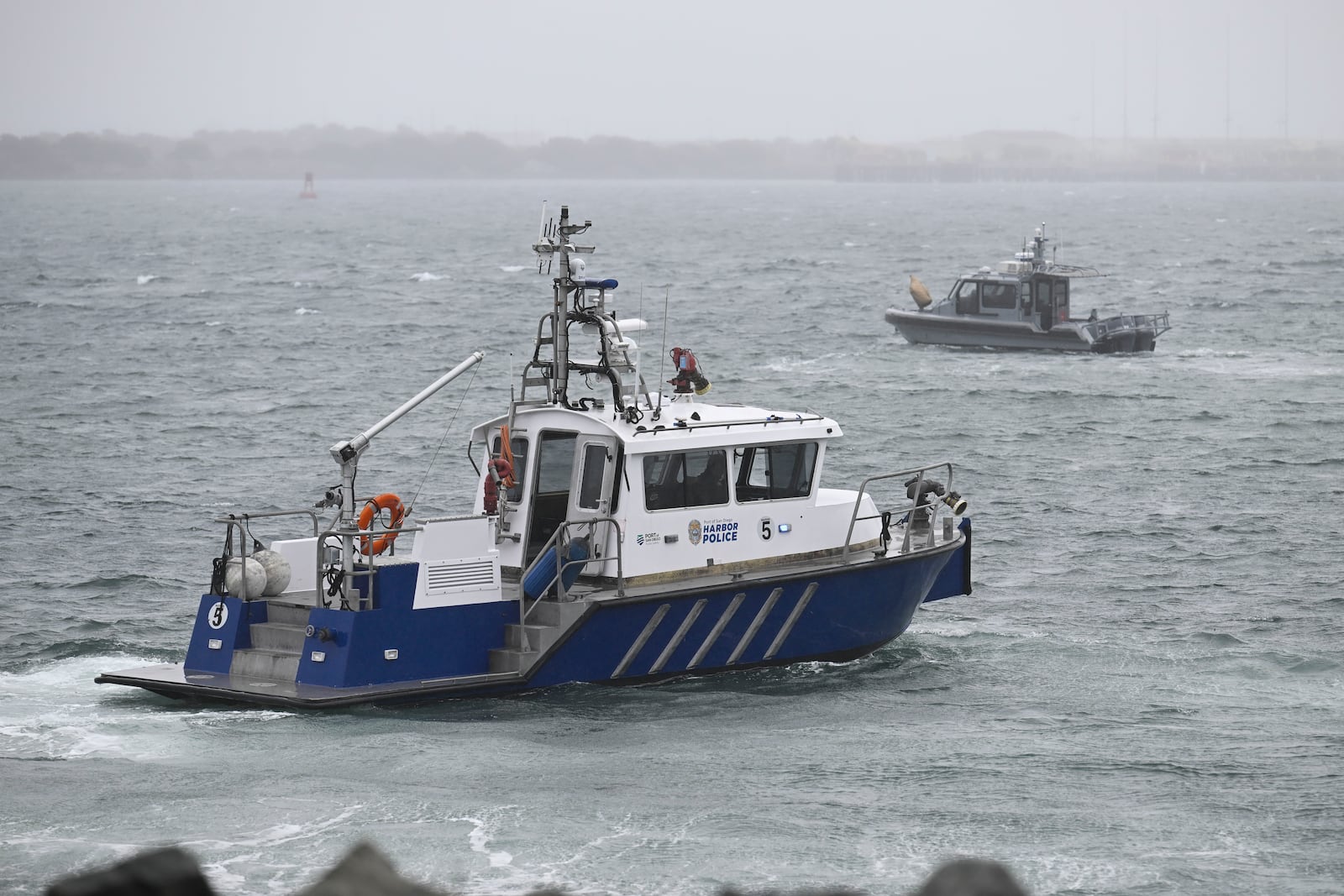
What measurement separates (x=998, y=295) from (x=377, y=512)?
3276 cm

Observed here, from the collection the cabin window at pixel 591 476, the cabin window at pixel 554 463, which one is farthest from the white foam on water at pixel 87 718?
the cabin window at pixel 591 476

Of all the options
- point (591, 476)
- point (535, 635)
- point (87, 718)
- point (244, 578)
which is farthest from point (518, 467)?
point (87, 718)

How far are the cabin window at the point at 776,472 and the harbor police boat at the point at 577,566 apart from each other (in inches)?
0.7

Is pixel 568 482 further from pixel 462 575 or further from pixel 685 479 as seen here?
pixel 462 575

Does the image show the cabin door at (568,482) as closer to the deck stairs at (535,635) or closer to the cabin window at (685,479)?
the cabin window at (685,479)

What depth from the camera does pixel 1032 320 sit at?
46406 mm

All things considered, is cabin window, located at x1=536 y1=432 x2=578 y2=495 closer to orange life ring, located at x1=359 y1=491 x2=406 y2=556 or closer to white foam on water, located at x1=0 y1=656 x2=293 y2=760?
orange life ring, located at x1=359 y1=491 x2=406 y2=556

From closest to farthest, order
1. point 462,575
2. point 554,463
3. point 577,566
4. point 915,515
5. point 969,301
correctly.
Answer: point 462,575 → point 577,566 → point 554,463 → point 915,515 → point 969,301

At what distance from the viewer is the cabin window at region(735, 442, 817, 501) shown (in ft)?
55.9

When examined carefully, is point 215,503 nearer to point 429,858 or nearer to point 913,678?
point 913,678

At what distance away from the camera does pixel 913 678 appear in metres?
17.1

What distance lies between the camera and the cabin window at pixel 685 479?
16.4 meters

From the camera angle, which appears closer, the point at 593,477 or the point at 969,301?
the point at 593,477

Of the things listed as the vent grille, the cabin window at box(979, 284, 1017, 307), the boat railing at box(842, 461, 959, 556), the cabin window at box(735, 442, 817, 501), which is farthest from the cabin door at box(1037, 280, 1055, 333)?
the vent grille
